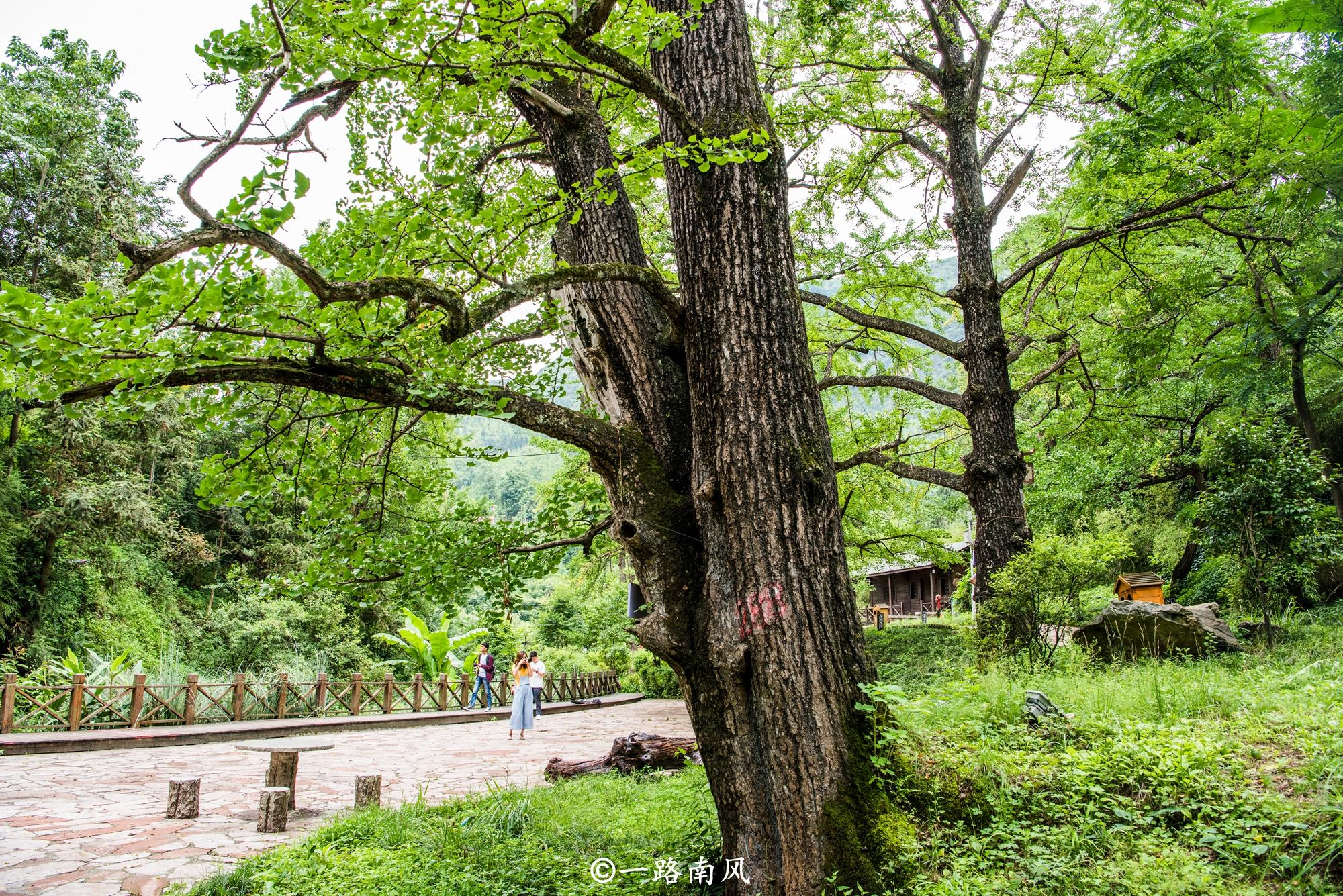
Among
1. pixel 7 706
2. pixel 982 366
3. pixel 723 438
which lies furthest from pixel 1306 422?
pixel 7 706

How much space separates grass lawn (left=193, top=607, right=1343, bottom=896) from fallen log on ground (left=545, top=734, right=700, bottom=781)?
227 centimetres

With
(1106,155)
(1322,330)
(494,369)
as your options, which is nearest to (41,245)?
(494,369)

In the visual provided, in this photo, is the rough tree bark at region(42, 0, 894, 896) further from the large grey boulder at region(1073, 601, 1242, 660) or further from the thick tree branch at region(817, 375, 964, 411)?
the large grey boulder at region(1073, 601, 1242, 660)

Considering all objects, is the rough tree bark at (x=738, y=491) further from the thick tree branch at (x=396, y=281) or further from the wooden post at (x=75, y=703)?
the wooden post at (x=75, y=703)

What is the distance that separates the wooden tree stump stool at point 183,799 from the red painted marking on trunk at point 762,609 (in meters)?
6.17

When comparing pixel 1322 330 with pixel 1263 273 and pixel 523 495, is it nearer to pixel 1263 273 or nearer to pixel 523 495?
pixel 1263 273

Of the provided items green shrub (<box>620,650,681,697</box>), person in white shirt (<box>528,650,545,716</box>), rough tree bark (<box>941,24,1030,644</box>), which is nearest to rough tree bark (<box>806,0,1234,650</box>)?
rough tree bark (<box>941,24,1030,644</box>)

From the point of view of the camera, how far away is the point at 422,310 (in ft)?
14.2

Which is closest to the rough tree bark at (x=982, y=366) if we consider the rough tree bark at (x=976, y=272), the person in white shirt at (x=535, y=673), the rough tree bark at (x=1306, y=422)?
the rough tree bark at (x=976, y=272)

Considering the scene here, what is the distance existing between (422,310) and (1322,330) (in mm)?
11906

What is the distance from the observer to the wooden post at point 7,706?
11367mm

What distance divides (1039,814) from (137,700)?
49.7ft

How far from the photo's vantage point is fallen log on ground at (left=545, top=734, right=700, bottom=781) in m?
8.66

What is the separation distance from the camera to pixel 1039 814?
3.71 metres
